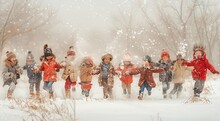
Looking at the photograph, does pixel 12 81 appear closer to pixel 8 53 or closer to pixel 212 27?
pixel 8 53

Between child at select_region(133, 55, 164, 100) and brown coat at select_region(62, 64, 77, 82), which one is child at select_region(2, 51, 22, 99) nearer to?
brown coat at select_region(62, 64, 77, 82)

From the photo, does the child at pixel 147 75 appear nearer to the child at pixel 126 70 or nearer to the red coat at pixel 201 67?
the child at pixel 126 70

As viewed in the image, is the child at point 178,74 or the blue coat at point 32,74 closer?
the child at point 178,74

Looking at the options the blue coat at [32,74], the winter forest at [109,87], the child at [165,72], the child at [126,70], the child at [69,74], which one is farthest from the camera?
the child at [126,70]

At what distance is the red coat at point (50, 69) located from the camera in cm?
1292

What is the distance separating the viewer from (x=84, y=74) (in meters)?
13.5

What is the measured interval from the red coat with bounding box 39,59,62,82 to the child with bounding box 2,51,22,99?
30.5 inches

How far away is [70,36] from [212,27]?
108 ft

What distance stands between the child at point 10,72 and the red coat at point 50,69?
774mm

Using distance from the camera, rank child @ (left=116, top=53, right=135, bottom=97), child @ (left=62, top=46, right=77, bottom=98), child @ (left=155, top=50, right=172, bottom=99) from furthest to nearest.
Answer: child @ (left=116, top=53, right=135, bottom=97) < child @ (left=155, top=50, right=172, bottom=99) < child @ (left=62, top=46, right=77, bottom=98)

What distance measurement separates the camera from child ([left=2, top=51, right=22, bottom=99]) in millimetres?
12812

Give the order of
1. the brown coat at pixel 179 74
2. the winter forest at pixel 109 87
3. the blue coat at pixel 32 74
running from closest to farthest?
the winter forest at pixel 109 87
the brown coat at pixel 179 74
the blue coat at pixel 32 74

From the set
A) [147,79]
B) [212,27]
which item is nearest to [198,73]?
[147,79]

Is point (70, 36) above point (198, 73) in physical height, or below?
above
